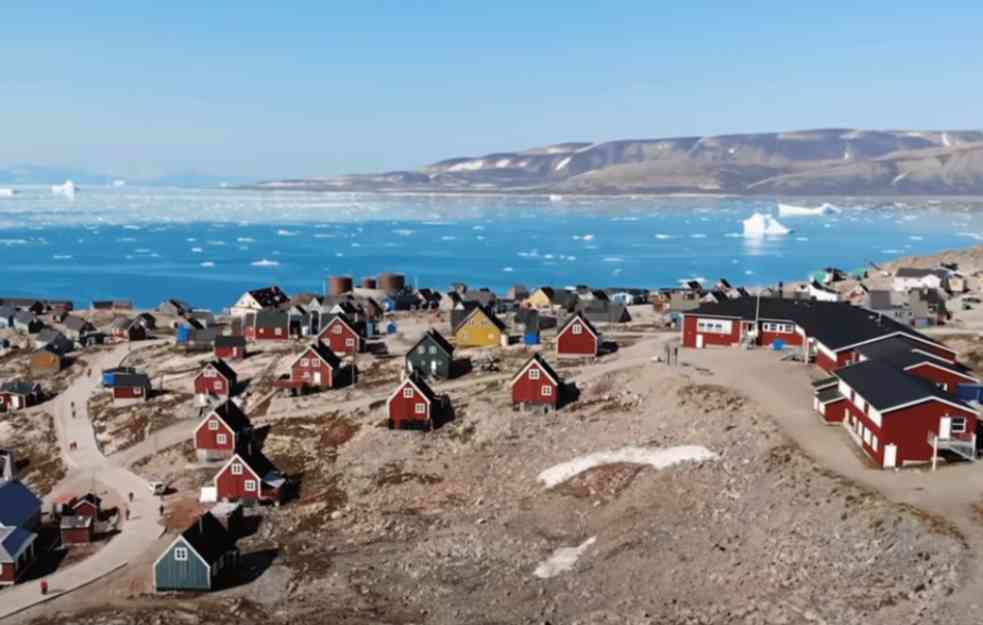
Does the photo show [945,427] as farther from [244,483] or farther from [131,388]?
[131,388]

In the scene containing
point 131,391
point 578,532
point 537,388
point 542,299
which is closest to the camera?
point 578,532

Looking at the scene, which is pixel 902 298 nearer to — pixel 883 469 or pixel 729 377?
pixel 729 377

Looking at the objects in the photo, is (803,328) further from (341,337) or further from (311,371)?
(341,337)

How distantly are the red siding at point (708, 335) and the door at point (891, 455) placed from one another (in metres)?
25.6

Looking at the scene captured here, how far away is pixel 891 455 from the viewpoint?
34469 mm

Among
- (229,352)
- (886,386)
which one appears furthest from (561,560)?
(229,352)

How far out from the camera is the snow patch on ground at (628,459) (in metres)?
40.2

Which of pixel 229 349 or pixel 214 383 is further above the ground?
pixel 229 349

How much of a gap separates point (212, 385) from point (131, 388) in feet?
20.8

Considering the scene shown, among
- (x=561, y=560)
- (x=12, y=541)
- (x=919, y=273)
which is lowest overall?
(x=12, y=541)

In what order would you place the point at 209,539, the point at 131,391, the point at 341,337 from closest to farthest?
the point at 209,539, the point at 131,391, the point at 341,337

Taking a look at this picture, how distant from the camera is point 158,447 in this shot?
54875 millimetres

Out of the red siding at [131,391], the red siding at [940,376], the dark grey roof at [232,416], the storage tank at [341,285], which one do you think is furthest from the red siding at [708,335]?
the storage tank at [341,285]

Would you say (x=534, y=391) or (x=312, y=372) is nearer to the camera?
(x=534, y=391)
